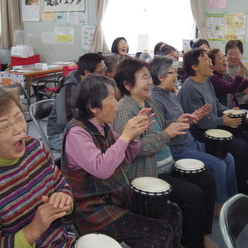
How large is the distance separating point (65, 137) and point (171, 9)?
5097mm

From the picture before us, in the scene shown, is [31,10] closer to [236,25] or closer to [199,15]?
[199,15]

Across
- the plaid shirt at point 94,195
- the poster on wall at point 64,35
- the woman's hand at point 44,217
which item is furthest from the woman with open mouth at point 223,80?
the poster on wall at point 64,35

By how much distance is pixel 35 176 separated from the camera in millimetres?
1164

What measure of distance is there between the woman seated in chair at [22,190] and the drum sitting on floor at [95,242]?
0.39 ft

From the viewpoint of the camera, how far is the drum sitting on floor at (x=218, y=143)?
2.29m

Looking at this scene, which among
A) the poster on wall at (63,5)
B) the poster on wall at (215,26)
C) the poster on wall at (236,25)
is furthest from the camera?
the poster on wall at (63,5)

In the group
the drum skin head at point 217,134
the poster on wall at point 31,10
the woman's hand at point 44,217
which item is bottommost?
the drum skin head at point 217,134

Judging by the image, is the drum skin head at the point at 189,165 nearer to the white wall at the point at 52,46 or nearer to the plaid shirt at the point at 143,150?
the plaid shirt at the point at 143,150

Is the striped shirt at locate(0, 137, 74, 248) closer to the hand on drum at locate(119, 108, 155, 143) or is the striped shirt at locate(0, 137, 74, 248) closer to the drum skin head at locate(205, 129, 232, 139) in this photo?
the hand on drum at locate(119, 108, 155, 143)

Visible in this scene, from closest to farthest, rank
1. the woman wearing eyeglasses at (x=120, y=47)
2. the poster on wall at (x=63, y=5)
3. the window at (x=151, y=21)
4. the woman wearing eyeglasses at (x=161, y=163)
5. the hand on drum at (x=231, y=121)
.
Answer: the woman wearing eyeglasses at (x=161, y=163) → the hand on drum at (x=231, y=121) → the woman wearing eyeglasses at (x=120, y=47) → the window at (x=151, y=21) → the poster on wall at (x=63, y=5)

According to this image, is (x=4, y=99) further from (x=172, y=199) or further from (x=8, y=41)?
(x=8, y=41)

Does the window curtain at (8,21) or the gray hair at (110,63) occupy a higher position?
the window curtain at (8,21)

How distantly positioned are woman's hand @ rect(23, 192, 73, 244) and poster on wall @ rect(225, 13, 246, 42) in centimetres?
534

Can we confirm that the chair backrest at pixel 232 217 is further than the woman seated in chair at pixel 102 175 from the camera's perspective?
No
